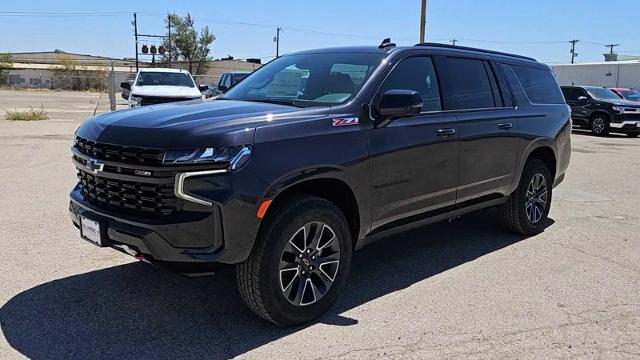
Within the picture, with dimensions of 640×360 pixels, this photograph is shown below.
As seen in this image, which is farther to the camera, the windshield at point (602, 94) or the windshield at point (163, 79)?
the windshield at point (602, 94)

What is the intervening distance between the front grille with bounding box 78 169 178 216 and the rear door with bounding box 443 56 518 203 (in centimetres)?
264

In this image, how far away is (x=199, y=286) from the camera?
4520mm

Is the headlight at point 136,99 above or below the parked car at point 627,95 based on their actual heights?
below

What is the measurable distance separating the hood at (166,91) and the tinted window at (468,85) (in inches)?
465

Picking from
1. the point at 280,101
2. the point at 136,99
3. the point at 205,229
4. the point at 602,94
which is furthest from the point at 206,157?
the point at 602,94

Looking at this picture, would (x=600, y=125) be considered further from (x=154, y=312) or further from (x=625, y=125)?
(x=154, y=312)

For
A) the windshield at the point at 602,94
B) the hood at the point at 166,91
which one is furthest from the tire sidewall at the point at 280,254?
the windshield at the point at 602,94

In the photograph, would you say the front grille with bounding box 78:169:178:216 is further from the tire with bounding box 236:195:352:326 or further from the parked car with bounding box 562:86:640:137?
the parked car with bounding box 562:86:640:137

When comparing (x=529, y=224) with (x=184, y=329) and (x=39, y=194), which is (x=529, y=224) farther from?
(x=39, y=194)

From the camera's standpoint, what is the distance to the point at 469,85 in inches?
207

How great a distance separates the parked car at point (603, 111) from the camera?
19.2 m

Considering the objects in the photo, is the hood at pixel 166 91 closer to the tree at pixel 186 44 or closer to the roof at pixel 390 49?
the roof at pixel 390 49

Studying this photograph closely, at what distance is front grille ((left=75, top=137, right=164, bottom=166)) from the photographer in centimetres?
334

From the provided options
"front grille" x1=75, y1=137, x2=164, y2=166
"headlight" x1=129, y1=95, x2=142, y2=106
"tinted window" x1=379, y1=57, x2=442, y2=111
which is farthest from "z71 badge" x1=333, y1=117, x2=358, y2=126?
"headlight" x1=129, y1=95, x2=142, y2=106
